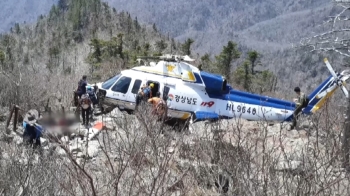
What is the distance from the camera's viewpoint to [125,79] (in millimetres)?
14234

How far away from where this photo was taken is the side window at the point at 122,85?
14.1 m

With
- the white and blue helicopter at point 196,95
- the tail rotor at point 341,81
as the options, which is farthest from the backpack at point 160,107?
the tail rotor at point 341,81

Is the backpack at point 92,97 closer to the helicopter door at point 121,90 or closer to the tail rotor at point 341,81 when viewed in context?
the helicopter door at point 121,90

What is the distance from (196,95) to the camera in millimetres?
13836

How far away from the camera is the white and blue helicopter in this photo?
13602mm

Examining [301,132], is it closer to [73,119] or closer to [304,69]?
[73,119]

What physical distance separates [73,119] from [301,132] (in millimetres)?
7210

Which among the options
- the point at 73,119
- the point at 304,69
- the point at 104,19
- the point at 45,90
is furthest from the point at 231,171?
the point at 304,69

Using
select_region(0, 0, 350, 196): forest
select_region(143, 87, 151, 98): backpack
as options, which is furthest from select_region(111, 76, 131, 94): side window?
select_region(143, 87, 151, 98): backpack

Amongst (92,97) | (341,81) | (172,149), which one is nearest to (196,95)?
(92,97)

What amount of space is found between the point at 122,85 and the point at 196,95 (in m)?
2.14

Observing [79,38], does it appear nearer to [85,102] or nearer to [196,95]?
[196,95]

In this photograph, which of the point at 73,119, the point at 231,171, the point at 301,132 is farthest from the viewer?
the point at 301,132

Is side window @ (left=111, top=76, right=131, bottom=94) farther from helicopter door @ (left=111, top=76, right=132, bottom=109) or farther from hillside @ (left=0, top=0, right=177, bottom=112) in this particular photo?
hillside @ (left=0, top=0, right=177, bottom=112)
